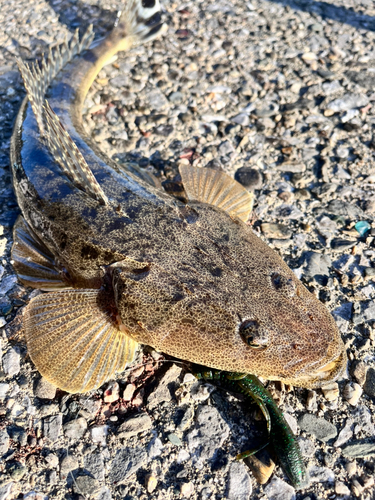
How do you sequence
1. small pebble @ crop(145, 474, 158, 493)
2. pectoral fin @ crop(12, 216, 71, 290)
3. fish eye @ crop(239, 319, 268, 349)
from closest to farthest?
fish eye @ crop(239, 319, 268, 349)
small pebble @ crop(145, 474, 158, 493)
pectoral fin @ crop(12, 216, 71, 290)

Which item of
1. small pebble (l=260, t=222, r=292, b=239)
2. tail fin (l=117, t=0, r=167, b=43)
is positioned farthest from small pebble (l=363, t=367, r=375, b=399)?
tail fin (l=117, t=0, r=167, b=43)

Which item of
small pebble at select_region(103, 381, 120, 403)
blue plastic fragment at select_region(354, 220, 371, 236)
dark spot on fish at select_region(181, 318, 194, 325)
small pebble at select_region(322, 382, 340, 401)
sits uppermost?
dark spot on fish at select_region(181, 318, 194, 325)

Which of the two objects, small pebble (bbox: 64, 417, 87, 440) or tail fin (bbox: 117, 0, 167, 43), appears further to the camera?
tail fin (bbox: 117, 0, 167, 43)

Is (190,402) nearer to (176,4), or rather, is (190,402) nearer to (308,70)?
(308,70)

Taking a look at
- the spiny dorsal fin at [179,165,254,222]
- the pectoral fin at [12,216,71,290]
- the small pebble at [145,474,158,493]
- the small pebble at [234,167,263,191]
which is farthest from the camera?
the small pebble at [234,167,263,191]

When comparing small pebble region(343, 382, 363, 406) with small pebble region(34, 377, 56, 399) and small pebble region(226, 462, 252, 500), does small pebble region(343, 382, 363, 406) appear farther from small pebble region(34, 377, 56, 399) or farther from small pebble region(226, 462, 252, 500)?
small pebble region(34, 377, 56, 399)

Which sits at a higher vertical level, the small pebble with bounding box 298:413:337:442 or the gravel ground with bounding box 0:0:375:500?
the gravel ground with bounding box 0:0:375:500

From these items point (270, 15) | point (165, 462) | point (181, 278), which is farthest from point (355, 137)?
point (165, 462)
